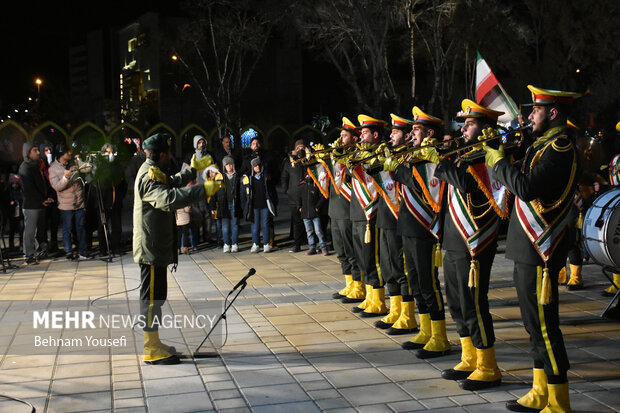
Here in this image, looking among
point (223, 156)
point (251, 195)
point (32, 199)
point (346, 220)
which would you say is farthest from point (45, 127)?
point (346, 220)

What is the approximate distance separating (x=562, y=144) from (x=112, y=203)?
10083 mm

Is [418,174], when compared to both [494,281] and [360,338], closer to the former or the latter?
[360,338]

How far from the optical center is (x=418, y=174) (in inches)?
250

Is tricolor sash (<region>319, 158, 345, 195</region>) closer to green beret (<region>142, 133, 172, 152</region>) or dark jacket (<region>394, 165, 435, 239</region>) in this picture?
dark jacket (<region>394, 165, 435, 239</region>)

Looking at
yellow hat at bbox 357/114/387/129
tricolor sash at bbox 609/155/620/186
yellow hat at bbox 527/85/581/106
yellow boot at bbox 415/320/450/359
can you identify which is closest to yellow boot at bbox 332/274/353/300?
yellow hat at bbox 357/114/387/129

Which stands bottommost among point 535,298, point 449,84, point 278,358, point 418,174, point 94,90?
point 278,358

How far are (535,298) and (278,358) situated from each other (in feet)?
8.39

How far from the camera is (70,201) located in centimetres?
1294

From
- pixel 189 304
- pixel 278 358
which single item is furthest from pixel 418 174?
pixel 189 304

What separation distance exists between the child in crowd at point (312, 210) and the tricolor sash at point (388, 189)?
531cm

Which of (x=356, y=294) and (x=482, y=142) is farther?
(x=356, y=294)

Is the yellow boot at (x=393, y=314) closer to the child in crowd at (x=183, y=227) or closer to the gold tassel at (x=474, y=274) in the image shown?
the gold tassel at (x=474, y=274)

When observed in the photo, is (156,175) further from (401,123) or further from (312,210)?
(312,210)

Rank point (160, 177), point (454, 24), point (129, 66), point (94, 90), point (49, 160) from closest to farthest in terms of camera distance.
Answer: point (160, 177) < point (49, 160) < point (454, 24) < point (129, 66) < point (94, 90)
